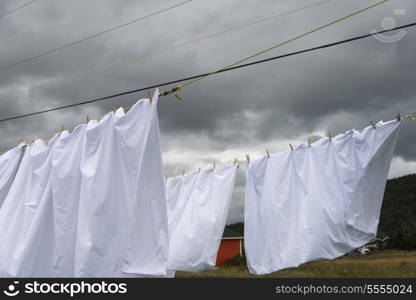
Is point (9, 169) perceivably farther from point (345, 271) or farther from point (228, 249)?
point (228, 249)

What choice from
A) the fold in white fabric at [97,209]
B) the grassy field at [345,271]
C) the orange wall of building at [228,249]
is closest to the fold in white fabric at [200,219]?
the grassy field at [345,271]

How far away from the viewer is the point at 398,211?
27172 mm

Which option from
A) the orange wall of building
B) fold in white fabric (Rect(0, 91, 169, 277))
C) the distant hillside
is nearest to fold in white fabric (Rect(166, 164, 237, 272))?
fold in white fabric (Rect(0, 91, 169, 277))

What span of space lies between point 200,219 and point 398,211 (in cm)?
2234

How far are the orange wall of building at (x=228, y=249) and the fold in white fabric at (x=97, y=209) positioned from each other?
17.1 m

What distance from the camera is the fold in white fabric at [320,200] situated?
20.2ft

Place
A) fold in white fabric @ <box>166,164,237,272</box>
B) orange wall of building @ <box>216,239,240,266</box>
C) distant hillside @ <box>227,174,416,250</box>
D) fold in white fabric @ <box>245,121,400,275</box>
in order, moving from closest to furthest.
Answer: fold in white fabric @ <box>245,121,400,275</box>
fold in white fabric @ <box>166,164,237,272</box>
distant hillside @ <box>227,174,416,250</box>
orange wall of building @ <box>216,239,240,266</box>

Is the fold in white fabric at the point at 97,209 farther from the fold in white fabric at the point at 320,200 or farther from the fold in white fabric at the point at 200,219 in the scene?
the fold in white fabric at the point at 200,219

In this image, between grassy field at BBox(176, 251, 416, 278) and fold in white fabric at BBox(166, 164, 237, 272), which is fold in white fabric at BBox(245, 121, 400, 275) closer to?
fold in white fabric at BBox(166, 164, 237, 272)

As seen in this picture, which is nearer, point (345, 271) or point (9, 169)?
point (9, 169)

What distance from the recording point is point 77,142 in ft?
18.2

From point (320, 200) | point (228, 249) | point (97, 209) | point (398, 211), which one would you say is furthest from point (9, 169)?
point (398, 211)

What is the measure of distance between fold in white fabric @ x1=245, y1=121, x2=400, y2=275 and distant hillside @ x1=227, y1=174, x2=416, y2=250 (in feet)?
47.5

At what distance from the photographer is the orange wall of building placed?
2219 centimetres
